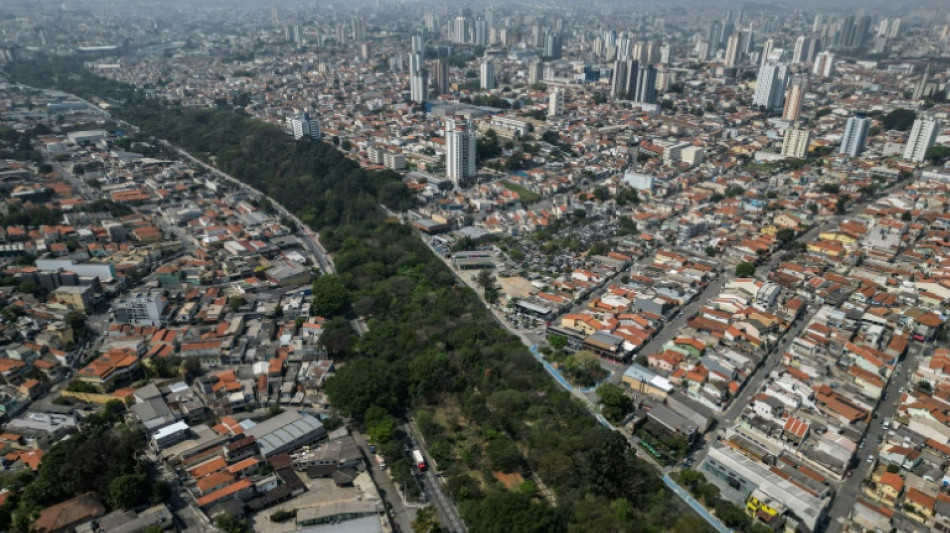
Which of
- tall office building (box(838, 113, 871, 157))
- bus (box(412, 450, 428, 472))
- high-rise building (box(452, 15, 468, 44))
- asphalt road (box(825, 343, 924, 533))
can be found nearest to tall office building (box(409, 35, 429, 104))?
tall office building (box(838, 113, 871, 157))

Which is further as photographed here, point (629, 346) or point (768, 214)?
point (768, 214)

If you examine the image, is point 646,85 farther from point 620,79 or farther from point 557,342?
point 557,342

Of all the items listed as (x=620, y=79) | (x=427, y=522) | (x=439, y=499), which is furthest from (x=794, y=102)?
(x=427, y=522)

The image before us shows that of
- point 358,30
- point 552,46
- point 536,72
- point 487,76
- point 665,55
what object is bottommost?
point 487,76

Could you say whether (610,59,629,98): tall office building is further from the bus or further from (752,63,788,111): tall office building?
the bus

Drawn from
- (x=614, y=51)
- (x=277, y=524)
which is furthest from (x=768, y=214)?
(x=614, y=51)

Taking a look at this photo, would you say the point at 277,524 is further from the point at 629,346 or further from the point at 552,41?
the point at 552,41
